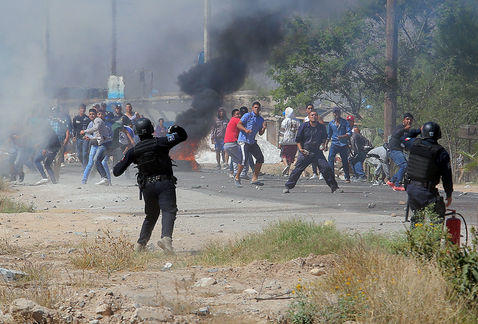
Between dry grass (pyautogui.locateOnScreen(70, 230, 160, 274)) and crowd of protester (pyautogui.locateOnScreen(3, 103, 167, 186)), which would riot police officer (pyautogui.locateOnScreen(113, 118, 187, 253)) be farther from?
crowd of protester (pyautogui.locateOnScreen(3, 103, 167, 186))

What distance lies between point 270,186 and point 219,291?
10.9 meters

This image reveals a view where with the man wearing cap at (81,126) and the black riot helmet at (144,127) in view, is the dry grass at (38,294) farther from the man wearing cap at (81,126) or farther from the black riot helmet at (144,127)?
the man wearing cap at (81,126)

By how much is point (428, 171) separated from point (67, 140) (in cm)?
1253

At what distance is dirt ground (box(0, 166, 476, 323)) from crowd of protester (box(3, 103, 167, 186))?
0.95 metres

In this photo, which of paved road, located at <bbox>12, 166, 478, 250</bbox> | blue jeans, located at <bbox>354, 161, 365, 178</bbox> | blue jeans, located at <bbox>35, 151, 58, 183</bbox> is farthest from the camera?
blue jeans, located at <bbox>354, 161, 365, 178</bbox>

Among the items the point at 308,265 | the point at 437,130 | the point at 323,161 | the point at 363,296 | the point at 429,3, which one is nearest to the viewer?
the point at 363,296

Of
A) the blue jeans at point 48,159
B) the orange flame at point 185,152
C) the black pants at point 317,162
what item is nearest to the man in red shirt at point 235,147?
the black pants at point 317,162

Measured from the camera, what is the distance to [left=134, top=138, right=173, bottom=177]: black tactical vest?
352 inches

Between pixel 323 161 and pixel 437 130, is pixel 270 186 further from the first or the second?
pixel 437 130

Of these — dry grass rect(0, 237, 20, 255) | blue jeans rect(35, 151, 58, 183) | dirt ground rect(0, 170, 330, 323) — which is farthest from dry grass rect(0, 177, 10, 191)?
dry grass rect(0, 237, 20, 255)

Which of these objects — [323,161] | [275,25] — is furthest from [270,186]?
[275,25]

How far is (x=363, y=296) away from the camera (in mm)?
5793

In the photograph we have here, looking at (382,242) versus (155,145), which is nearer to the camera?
(382,242)

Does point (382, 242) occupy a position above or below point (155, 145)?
below
